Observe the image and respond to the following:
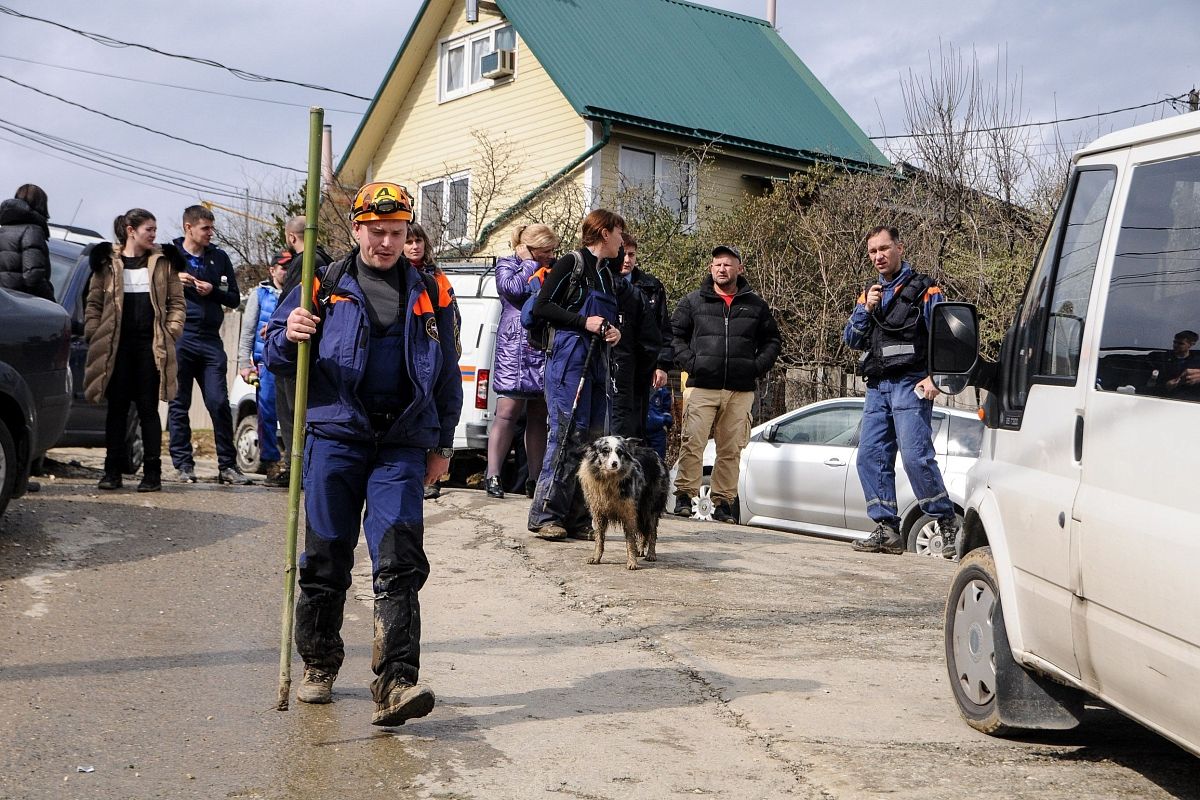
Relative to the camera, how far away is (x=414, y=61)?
102 ft

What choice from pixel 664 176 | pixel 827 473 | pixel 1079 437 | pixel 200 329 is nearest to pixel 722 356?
pixel 827 473

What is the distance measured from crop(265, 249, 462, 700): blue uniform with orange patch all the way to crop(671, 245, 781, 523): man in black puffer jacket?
589 cm

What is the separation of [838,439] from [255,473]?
22.6 feet

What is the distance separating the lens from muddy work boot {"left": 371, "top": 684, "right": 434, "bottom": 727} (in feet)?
15.9

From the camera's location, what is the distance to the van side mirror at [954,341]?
4.96 metres

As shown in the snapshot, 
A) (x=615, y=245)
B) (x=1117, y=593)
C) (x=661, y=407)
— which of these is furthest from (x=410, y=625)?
(x=661, y=407)

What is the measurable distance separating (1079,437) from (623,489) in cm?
431

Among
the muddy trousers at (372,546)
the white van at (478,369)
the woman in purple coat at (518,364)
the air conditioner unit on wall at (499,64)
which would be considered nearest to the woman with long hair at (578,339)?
the woman in purple coat at (518,364)

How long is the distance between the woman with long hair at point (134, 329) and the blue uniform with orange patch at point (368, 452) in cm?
556

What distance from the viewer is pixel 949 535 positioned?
9.97 metres

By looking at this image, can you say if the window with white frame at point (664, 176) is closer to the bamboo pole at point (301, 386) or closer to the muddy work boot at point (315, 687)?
the bamboo pole at point (301, 386)

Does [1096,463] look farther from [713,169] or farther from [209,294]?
[713,169]

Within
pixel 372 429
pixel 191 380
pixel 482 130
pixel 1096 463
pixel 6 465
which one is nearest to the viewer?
pixel 1096 463

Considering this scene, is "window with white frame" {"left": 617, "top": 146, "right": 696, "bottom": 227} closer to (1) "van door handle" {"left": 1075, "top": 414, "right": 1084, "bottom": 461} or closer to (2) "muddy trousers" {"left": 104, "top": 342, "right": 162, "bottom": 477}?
(2) "muddy trousers" {"left": 104, "top": 342, "right": 162, "bottom": 477}
